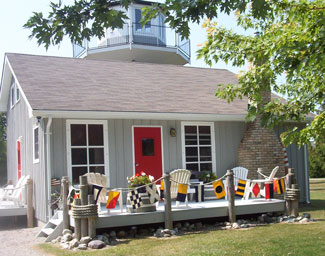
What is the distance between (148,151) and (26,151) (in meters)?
3.80

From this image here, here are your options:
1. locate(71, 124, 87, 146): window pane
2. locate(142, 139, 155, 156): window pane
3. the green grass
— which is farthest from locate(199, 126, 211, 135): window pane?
the green grass

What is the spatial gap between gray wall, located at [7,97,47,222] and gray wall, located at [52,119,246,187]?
43cm

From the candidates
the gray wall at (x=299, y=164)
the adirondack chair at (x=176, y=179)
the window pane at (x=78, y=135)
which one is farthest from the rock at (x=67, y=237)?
the gray wall at (x=299, y=164)

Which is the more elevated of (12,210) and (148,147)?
(148,147)

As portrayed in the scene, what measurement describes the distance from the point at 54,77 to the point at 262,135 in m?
6.26

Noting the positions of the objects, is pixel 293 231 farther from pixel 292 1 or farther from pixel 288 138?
pixel 292 1

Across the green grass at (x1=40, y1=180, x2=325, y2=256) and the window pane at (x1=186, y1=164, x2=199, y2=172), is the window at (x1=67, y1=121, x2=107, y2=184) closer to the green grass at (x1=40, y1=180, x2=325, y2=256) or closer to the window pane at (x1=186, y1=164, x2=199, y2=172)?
the window pane at (x1=186, y1=164, x2=199, y2=172)

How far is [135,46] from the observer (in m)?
20.1

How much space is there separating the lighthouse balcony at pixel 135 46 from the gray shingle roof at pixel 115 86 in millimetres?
4089

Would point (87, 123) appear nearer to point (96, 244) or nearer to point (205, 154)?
point (205, 154)

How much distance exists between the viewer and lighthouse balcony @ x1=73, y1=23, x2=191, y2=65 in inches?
797

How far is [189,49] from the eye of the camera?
22141mm

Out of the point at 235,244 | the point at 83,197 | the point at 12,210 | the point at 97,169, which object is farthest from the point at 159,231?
the point at 12,210

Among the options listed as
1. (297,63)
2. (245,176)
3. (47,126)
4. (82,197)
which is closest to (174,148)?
(245,176)
